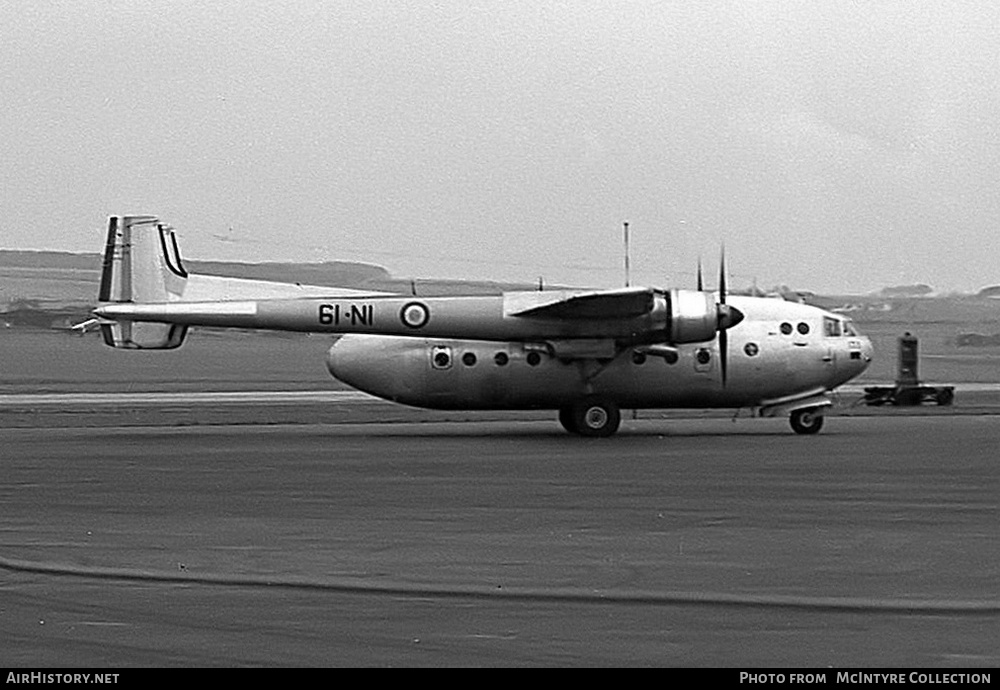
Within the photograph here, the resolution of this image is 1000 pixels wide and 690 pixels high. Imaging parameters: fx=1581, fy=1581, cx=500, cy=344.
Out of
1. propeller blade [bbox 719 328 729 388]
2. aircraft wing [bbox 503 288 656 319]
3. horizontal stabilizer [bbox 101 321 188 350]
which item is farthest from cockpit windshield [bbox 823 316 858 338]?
horizontal stabilizer [bbox 101 321 188 350]

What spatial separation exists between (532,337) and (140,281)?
851cm

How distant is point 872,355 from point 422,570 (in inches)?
932

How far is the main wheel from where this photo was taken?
1339 inches

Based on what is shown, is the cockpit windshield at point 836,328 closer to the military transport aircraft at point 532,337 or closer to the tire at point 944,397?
the military transport aircraft at point 532,337

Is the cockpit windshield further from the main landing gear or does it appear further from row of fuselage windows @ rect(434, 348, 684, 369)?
the main landing gear

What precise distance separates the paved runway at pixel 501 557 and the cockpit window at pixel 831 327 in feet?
22.6

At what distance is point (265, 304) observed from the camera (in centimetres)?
3228

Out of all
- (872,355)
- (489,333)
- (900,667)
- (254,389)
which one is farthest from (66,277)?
(900,667)

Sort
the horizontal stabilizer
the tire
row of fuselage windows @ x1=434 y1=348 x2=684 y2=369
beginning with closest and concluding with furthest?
1. the horizontal stabilizer
2. row of fuselage windows @ x1=434 y1=348 x2=684 y2=369
3. the tire

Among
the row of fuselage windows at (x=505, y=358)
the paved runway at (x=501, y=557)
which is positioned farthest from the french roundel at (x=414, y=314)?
the paved runway at (x=501, y=557)

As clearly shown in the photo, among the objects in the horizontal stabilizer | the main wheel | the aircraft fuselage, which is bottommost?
the main wheel

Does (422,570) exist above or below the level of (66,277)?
below

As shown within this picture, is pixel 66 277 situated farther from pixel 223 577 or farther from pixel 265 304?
pixel 223 577

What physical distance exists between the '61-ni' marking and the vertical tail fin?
3610mm
